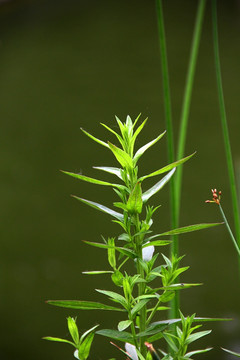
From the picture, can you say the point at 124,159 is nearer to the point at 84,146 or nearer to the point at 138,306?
the point at 138,306

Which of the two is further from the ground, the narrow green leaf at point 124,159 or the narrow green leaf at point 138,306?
the narrow green leaf at point 124,159

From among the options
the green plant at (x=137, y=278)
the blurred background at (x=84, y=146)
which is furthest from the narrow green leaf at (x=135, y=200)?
the blurred background at (x=84, y=146)

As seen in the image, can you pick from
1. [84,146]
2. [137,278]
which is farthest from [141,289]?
[84,146]

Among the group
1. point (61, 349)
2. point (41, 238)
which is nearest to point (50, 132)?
point (41, 238)

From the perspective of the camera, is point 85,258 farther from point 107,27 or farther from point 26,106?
point 107,27

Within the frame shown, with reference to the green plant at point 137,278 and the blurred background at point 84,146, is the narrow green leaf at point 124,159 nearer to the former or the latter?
the green plant at point 137,278
